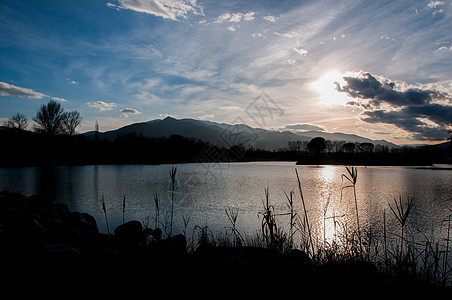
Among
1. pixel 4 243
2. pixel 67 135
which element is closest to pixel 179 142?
pixel 67 135

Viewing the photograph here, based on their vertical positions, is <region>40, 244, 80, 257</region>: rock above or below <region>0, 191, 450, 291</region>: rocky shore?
above

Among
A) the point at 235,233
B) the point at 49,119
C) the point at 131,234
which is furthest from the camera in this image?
the point at 49,119

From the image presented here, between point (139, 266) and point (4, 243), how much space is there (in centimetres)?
225

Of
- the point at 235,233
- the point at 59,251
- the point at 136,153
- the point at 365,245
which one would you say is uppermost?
the point at 136,153

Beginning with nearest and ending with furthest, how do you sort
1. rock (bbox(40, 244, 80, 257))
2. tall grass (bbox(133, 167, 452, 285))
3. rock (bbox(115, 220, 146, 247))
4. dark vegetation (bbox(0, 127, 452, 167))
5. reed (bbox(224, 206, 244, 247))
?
1. tall grass (bbox(133, 167, 452, 285))
2. rock (bbox(40, 244, 80, 257))
3. reed (bbox(224, 206, 244, 247))
4. rock (bbox(115, 220, 146, 247))
5. dark vegetation (bbox(0, 127, 452, 167))

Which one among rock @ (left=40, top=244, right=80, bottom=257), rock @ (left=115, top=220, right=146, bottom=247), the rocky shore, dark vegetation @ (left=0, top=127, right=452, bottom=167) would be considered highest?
dark vegetation @ (left=0, top=127, right=452, bottom=167)

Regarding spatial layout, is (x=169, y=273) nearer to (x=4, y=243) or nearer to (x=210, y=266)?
(x=210, y=266)

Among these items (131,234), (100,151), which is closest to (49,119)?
(100,151)

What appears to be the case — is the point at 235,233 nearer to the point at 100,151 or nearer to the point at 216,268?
the point at 216,268

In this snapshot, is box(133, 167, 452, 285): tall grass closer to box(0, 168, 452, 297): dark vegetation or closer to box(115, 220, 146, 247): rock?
box(0, 168, 452, 297): dark vegetation

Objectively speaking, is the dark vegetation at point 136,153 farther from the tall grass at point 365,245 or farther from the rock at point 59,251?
the rock at point 59,251

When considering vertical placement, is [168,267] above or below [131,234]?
above

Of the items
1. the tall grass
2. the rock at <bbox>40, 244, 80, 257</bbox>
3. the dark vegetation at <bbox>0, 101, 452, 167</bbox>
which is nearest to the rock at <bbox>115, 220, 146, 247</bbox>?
the tall grass

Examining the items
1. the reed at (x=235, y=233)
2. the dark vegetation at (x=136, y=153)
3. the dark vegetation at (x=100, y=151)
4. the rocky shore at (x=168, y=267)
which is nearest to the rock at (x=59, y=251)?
the rocky shore at (x=168, y=267)
